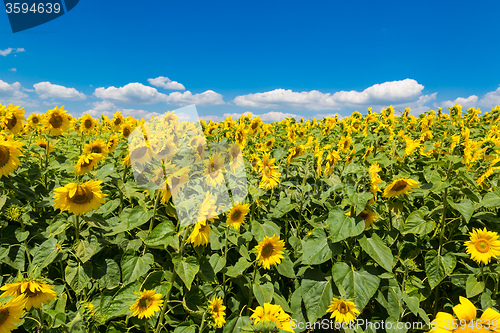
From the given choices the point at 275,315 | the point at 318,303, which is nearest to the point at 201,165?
the point at 275,315

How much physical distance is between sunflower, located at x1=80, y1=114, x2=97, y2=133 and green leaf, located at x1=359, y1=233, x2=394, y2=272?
16.3 feet

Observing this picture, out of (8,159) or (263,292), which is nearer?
(8,159)

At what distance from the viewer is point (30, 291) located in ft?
5.88

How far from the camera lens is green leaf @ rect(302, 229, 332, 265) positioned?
8.03 ft

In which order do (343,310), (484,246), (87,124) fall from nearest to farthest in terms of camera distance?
(343,310) < (484,246) < (87,124)

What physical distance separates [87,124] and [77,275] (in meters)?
3.52

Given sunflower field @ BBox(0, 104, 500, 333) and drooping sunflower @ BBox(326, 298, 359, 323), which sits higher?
sunflower field @ BBox(0, 104, 500, 333)

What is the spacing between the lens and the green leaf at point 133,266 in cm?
218

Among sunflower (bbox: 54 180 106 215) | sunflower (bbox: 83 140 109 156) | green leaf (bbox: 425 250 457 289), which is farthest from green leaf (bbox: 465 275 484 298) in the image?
sunflower (bbox: 83 140 109 156)

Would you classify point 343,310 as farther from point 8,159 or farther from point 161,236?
point 8,159

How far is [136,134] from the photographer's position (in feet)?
9.13

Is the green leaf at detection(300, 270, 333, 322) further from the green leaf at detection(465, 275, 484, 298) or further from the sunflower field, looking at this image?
the green leaf at detection(465, 275, 484, 298)

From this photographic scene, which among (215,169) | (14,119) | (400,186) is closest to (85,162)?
(215,169)

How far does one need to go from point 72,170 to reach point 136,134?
0.88 metres
